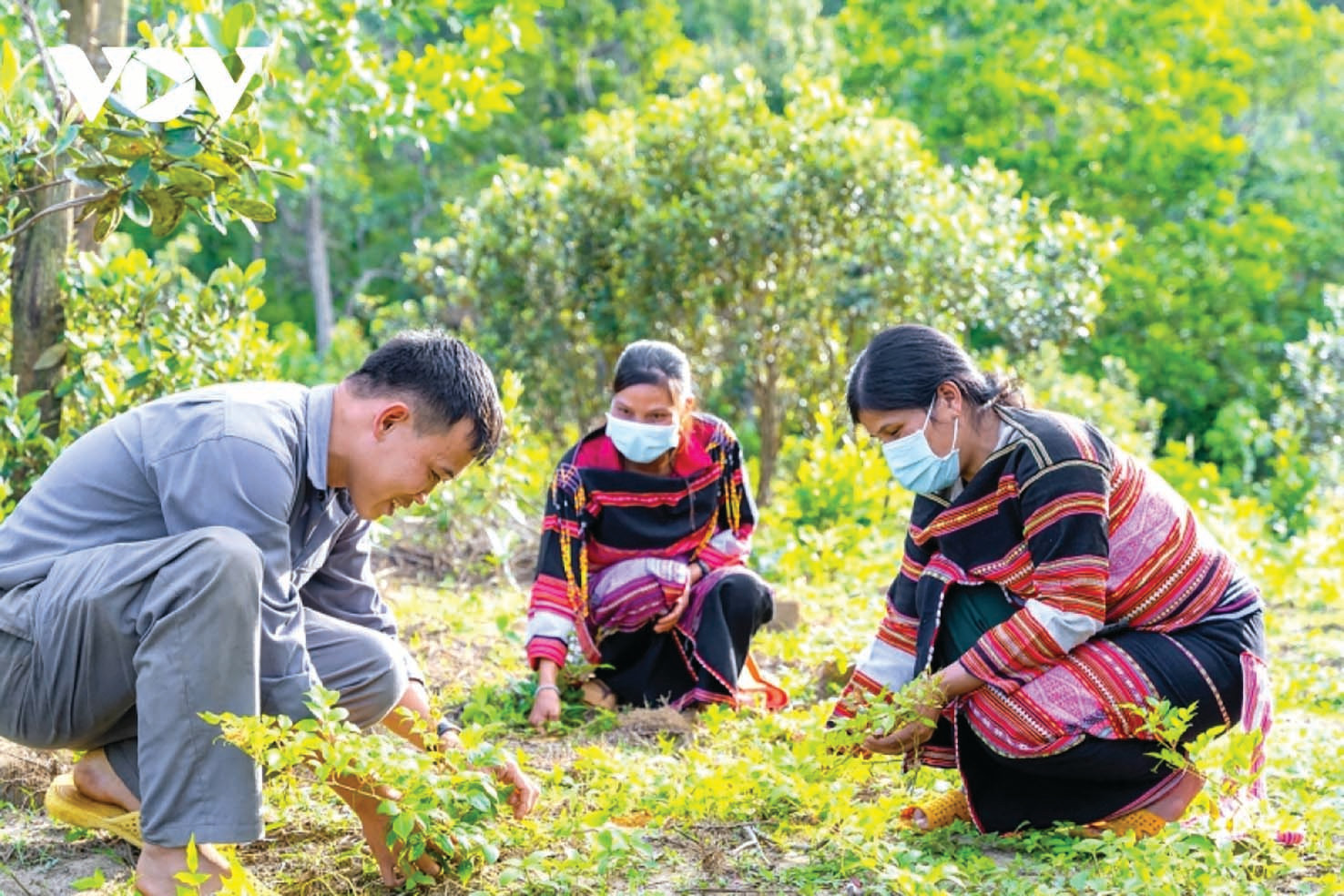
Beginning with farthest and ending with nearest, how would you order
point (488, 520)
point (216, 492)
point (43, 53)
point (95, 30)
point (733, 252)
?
point (733, 252) → point (488, 520) → point (95, 30) → point (43, 53) → point (216, 492)

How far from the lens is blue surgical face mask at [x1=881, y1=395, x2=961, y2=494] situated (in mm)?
3104

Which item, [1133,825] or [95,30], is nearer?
[1133,825]

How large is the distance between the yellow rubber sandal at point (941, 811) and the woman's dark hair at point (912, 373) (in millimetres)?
911

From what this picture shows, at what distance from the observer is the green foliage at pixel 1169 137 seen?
19.0 meters

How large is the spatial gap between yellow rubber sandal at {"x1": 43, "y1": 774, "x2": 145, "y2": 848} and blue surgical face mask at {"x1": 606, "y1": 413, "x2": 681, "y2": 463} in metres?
1.93

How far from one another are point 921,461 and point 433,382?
44.8 inches

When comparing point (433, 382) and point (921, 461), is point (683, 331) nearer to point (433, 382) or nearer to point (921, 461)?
point (921, 461)

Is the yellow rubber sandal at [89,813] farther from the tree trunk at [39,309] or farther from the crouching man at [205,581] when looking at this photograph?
the tree trunk at [39,309]

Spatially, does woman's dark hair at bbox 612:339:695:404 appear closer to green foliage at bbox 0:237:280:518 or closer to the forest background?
the forest background

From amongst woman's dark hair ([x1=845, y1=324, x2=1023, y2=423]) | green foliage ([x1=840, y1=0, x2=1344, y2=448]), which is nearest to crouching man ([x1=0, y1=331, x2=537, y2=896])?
woman's dark hair ([x1=845, y1=324, x2=1023, y2=423])

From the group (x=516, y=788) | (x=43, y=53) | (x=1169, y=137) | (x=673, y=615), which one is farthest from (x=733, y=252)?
(x=1169, y=137)

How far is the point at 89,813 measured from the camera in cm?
275

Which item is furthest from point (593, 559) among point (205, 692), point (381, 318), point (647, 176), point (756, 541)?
point (381, 318)

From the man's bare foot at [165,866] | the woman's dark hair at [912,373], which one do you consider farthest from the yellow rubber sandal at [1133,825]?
the man's bare foot at [165,866]
